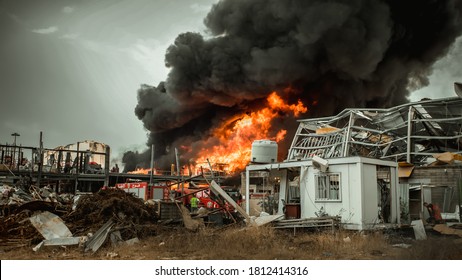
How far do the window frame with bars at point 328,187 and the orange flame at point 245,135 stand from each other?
1713 cm

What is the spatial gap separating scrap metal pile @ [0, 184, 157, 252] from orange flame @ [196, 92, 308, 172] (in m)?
17.8

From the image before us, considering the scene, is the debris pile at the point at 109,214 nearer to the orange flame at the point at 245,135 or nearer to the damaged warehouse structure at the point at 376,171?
the damaged warehouse structure at the point at 376,171

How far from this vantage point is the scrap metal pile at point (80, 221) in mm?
8281

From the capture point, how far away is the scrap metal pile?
8.28 metres

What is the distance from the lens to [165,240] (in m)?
8.73

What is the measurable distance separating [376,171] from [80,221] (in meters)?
6.69

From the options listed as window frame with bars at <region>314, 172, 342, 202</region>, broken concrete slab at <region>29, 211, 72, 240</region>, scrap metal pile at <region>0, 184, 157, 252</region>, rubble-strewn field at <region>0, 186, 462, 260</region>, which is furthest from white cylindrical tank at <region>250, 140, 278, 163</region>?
broken concrete slab at <region>29, 211, 72, 240</region>

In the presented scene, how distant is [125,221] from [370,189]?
542cm

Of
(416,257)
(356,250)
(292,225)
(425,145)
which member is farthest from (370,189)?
(425,145)

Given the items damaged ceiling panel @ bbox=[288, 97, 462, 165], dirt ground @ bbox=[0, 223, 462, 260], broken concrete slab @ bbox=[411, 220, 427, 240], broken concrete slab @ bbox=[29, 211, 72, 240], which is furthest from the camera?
damaged ceiling panel @ bbox=[288, 97, 462, 165]

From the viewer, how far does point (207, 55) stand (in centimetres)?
2812

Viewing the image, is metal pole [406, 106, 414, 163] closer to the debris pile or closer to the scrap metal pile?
the scrap metal pile

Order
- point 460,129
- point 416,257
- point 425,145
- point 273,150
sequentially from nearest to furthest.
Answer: point 416,257
point 273,150
point 460,129
point 425,145

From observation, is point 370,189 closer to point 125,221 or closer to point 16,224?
point 125,221
